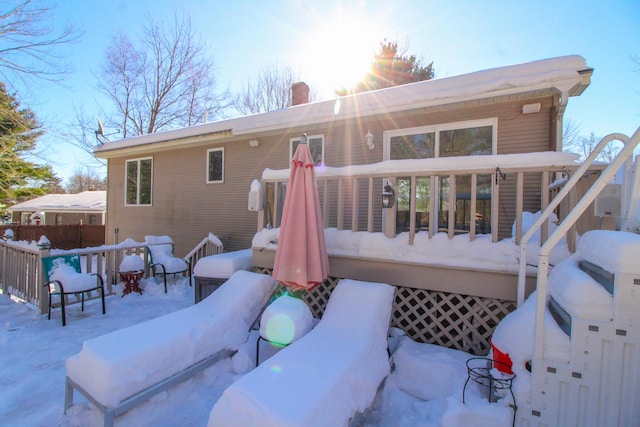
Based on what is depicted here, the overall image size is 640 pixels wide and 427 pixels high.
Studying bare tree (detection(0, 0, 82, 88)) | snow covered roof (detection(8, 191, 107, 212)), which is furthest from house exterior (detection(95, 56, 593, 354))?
snow covered roof (detection(8, 191, 107, 212))

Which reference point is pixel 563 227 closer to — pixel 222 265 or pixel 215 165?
pixel 222 265

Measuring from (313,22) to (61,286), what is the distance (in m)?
9.81

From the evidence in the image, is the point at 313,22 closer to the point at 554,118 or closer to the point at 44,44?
the point at 554,118

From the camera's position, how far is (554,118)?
16.9ft

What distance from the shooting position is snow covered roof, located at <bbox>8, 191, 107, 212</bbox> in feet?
72.6

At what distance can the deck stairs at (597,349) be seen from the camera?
6.05 feet

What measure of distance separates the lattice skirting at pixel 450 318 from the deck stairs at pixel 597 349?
1.05 metres

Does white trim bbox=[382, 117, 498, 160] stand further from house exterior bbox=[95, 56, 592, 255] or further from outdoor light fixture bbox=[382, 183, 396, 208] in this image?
outdoor light fixture bbox=[382, 183, 396, 208]

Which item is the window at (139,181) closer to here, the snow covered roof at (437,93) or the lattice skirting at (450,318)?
the snow covered roof at (437,93)

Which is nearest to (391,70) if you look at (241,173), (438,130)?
(241,173)

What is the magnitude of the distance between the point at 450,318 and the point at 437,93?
12.9 feet

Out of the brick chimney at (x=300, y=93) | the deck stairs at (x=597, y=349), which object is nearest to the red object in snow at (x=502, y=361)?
the deck stairs at (x=597, y=349)

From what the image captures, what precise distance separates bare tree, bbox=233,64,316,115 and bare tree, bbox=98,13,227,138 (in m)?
2.81

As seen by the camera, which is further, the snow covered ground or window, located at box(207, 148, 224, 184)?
window, located at box(207, 148, 224, 184)
